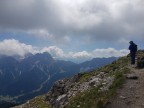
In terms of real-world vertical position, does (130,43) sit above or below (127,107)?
above

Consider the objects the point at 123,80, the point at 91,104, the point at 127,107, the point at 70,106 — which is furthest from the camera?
the point at 123,80

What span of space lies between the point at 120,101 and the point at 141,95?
9.03 feet

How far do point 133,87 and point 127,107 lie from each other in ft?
17.3

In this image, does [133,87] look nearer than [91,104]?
No

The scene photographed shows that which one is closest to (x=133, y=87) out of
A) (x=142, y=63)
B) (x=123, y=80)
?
(x=123, y=80)

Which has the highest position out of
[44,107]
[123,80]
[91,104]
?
[123,80]

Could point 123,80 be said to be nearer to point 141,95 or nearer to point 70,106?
point 141,95

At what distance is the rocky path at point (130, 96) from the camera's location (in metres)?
24.6

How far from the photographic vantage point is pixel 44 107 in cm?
4466

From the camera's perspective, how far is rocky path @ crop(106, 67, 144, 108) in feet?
80.7

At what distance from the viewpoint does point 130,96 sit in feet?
87.5

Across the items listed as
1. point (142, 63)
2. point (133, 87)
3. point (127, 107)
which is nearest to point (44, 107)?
point (142, 63)

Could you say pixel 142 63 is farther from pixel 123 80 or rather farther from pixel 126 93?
pixel 126 93

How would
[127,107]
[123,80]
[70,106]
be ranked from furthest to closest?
[123,80], [70,106], [127,107]
